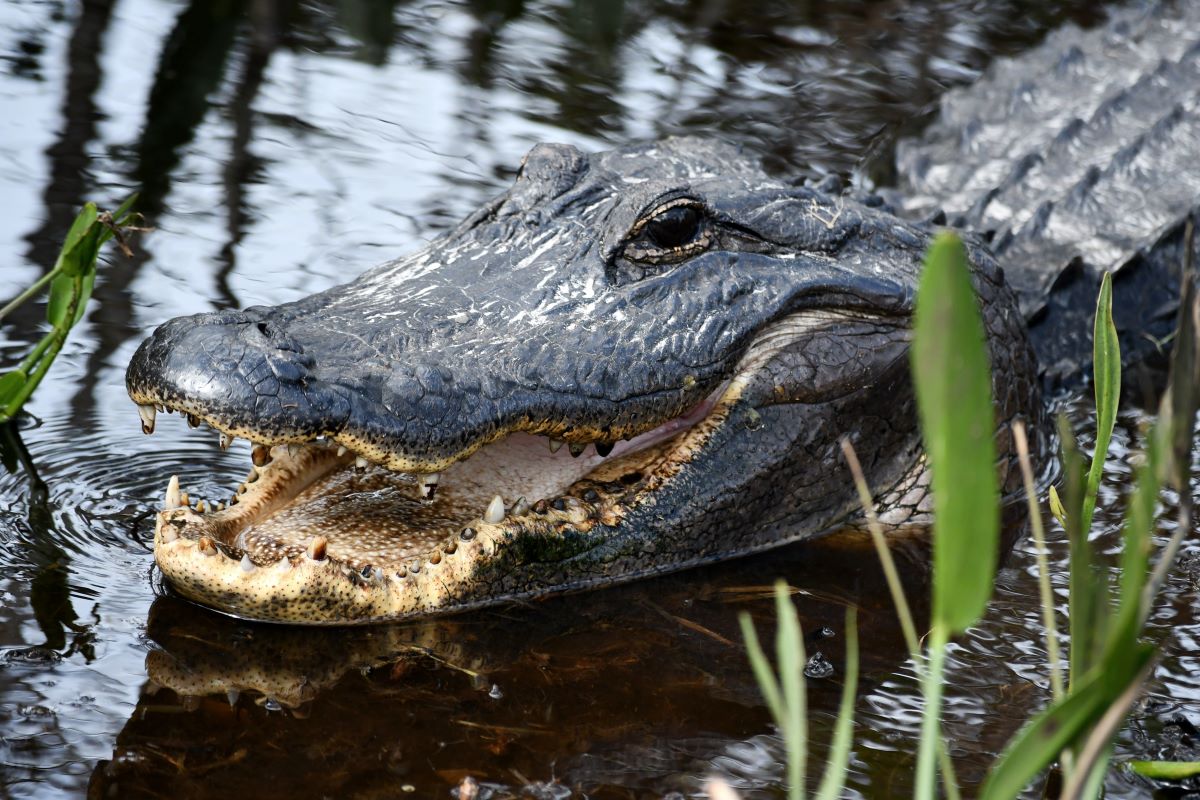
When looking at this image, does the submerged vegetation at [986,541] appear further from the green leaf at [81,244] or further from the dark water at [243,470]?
the green leaf at [81,244]

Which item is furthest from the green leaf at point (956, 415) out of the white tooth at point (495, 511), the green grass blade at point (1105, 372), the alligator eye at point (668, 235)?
the alligator eye at point (668, 235)

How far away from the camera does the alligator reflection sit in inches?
105

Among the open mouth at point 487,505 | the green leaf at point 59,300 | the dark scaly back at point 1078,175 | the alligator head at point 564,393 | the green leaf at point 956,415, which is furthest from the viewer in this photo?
the dark scaly back at point 1078,175

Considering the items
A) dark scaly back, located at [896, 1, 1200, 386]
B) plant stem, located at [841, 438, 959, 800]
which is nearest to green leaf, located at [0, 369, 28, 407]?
plant stem, located at [841, 438, 959, 800]

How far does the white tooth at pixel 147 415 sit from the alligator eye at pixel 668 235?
121cm

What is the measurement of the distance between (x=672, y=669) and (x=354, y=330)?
1.02m

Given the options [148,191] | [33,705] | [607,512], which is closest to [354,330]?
[607,512]

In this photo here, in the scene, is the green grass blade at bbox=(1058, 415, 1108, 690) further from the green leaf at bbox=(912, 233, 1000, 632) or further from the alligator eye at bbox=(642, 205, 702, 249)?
the alligator eye at bbox=(642, 205, 702, 249)

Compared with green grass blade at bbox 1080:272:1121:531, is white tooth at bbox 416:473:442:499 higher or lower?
lower

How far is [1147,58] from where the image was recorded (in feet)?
21.2

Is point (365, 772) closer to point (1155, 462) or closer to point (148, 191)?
point (1155, 462)

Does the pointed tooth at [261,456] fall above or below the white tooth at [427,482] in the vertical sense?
below

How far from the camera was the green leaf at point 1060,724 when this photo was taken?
1818 mm

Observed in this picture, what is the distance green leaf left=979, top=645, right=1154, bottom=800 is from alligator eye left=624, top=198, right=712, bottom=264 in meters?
1.90
